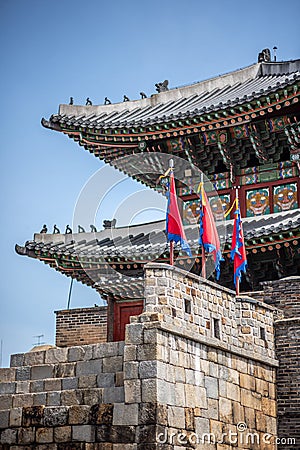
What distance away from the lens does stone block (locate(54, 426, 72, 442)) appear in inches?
502

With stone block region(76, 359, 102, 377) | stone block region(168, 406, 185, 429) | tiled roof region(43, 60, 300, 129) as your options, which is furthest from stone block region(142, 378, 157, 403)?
tiled roof region(43, 60, 300, 129)

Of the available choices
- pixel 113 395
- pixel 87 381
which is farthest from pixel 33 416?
pixel 113 395

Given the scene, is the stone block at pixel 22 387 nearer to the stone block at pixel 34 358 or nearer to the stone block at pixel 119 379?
the stone block at pixel 34 358

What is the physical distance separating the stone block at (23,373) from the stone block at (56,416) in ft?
3.46

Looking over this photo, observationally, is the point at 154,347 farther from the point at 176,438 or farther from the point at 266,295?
the point at 266,295

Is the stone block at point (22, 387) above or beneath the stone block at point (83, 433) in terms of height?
above

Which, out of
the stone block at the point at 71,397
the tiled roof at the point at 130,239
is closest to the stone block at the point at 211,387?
the stone block at the point at 71,397

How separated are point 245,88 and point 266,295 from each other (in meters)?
6.68

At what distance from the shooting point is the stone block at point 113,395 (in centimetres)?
1248

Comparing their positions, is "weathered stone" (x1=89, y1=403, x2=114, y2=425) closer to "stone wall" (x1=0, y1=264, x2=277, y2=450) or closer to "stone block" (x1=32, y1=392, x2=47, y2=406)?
"stone wall" (x1=0, y1=264, x2=277, y2=450)

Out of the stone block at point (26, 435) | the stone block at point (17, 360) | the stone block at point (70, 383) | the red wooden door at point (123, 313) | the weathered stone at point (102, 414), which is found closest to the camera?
the weathered stone at point (102, 414)

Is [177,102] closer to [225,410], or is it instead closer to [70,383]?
[225,410]

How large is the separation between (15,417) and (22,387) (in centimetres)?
59

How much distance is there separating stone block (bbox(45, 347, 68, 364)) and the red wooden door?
Result: 14.8 ft
